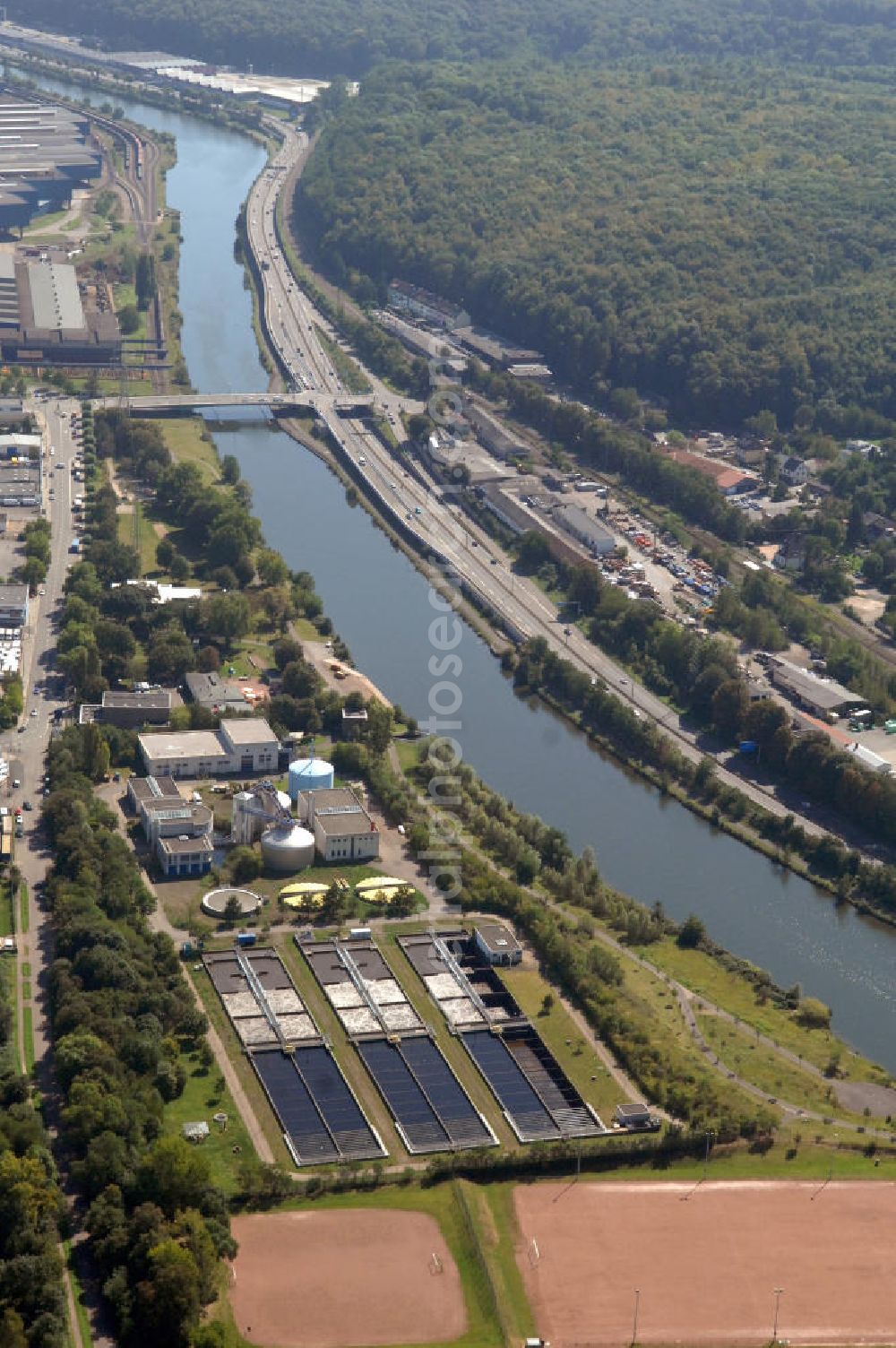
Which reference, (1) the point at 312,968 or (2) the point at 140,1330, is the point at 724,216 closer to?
(1) the point at 312,968

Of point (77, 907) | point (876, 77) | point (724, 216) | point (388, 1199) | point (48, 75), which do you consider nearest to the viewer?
point (388, 1199)

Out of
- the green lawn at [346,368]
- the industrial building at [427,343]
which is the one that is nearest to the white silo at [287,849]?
the green lawn at [346,368]

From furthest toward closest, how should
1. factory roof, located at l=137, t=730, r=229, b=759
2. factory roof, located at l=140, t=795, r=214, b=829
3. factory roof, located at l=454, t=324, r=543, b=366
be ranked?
factory roof, located at l=454, t=324, r=543, b=366 < factory roof, located at l=137, t=730, r=229, b=759 < factory roof, located at l=140, t=795, r=214, b=829

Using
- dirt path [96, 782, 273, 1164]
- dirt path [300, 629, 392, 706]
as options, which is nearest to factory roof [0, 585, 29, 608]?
dirt path [300, 629, 392, 706]

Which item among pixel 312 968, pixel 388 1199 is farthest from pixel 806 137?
pixel 388 1199

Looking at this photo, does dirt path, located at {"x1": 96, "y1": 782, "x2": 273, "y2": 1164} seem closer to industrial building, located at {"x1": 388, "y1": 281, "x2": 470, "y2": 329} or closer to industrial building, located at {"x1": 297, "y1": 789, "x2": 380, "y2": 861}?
industrial building, located at {"x1": 297, "y1": 789, "x2": 380, "y2": 861}

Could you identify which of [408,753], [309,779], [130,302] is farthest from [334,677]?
[130,302]

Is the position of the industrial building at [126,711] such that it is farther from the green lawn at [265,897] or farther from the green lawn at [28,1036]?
the green lawn at [28,1036]
